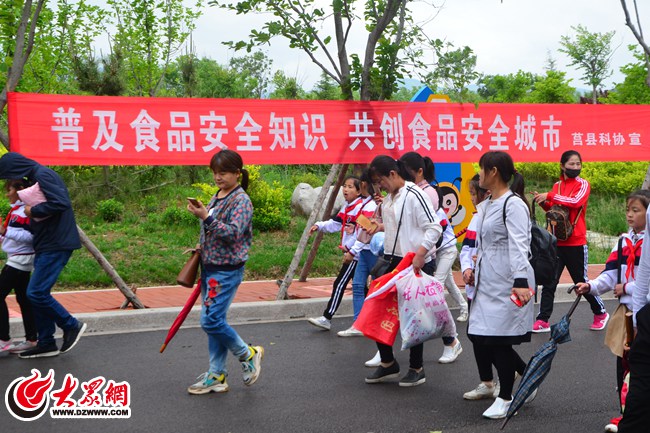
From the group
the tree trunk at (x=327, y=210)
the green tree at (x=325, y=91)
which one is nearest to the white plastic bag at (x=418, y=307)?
the tree trunk at (x=327, y=210)

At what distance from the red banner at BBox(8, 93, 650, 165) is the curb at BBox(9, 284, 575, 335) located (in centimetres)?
156

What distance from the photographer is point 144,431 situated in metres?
4.89

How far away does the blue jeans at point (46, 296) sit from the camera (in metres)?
6.45

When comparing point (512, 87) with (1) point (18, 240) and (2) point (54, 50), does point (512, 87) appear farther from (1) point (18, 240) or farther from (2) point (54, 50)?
(1) point (18, 240)

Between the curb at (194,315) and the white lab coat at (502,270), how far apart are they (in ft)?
12.6

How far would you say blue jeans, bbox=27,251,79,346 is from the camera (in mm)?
6449

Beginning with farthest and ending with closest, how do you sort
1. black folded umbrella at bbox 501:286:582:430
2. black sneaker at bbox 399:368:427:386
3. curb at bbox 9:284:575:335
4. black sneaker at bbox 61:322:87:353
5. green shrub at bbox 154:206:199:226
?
green shrub at bbox 154:206:199:226, curb at bbox 9:284:575:335, black sneaker at bbox 61:322:87:353, black sneaker at bbox 399:368:427:386, black folded umbrella at bbox 501:286:582:430

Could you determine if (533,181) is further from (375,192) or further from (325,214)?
(375,192)

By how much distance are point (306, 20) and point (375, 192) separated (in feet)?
10.5

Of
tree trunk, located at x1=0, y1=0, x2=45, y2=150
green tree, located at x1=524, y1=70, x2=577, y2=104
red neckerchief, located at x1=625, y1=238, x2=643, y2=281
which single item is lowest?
red neckerchief, located at x1=625, y1=238, x2=643, y2=281

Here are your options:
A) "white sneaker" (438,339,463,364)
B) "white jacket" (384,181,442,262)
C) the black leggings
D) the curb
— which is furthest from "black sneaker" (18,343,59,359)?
the black leggings

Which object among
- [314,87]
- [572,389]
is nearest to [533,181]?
[314,87]

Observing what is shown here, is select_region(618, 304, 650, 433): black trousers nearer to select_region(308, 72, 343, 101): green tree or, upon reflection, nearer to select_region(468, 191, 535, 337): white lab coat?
select_region(468, 191, 535, 337): white lab coat

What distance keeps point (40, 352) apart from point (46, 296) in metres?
0.51
